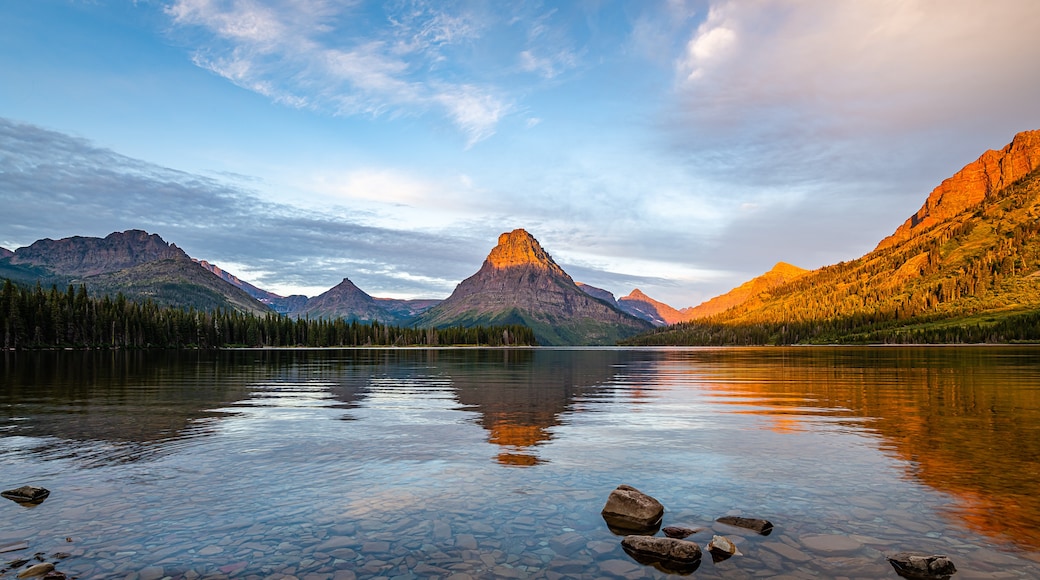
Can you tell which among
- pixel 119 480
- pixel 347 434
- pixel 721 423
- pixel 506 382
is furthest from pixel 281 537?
pixel 506 382

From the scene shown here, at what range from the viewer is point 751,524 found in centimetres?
1706

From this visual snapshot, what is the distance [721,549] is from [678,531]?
1.85 m

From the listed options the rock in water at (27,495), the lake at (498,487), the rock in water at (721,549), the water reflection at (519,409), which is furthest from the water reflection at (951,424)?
the rock in water at (27,495)

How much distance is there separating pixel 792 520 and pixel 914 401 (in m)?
41.8

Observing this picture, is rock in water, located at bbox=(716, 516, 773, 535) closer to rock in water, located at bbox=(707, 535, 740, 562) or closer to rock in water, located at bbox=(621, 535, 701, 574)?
rock in water, located at bbox=(707, 535, 740, 562)

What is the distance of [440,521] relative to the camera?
1786 cm

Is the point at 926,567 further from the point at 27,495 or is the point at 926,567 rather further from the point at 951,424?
Result: the point at 951,424

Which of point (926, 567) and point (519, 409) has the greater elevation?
point (926, 567)

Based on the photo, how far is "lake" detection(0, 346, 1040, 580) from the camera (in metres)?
14.7

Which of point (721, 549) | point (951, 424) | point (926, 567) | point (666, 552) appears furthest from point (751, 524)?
point (951, 424)

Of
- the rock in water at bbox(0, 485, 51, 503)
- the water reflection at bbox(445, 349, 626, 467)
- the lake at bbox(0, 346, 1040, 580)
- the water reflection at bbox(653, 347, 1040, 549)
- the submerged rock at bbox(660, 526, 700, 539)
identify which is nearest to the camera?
the lake at bbox(0, 346, 1040, 580)

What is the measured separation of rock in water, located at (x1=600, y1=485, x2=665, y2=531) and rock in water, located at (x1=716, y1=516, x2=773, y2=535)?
2105 millimetres

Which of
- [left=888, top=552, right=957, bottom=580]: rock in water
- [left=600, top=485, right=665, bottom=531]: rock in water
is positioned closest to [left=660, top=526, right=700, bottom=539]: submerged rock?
[left=600, top=485, right=665, bottom=531]: rock in water

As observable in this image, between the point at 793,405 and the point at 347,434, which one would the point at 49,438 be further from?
the point at 793,405
